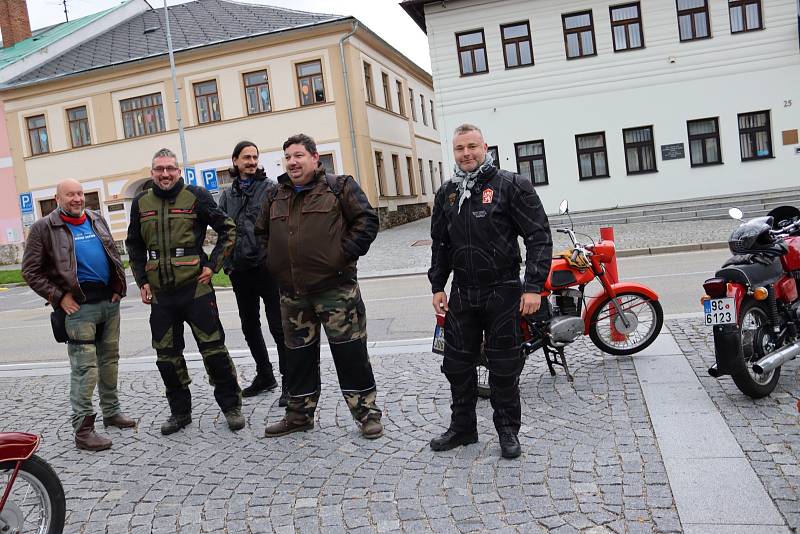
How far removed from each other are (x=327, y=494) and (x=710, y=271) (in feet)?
29.8

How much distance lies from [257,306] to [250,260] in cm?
54

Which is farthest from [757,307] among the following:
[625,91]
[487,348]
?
[625,91]

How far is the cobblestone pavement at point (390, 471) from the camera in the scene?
3389 mm

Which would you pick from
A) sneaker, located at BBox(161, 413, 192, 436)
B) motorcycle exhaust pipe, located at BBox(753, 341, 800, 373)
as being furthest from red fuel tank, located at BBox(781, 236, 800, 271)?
sneaker, located at BBox(161, 413, 192, 436)

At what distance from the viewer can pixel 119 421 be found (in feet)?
17.3

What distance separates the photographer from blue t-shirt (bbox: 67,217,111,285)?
16.1 ft

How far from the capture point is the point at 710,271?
36.4ft

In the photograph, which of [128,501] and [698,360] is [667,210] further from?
[128,501]

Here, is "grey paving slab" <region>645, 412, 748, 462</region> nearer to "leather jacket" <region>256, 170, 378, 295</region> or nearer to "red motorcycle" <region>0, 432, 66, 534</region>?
"leather jacket" <region>256, 170, 378, 295</region>

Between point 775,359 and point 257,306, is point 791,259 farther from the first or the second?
point 257,306

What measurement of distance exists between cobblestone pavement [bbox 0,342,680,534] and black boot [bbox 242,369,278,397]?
0.17 metres

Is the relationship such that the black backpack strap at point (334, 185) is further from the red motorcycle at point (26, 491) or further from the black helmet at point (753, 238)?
the black helmet at point (753, 238)

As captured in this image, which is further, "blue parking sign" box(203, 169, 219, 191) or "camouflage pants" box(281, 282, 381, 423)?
"blue parking sign" box(203, 169, 219, 191)

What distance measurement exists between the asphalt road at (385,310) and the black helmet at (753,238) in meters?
3.14
